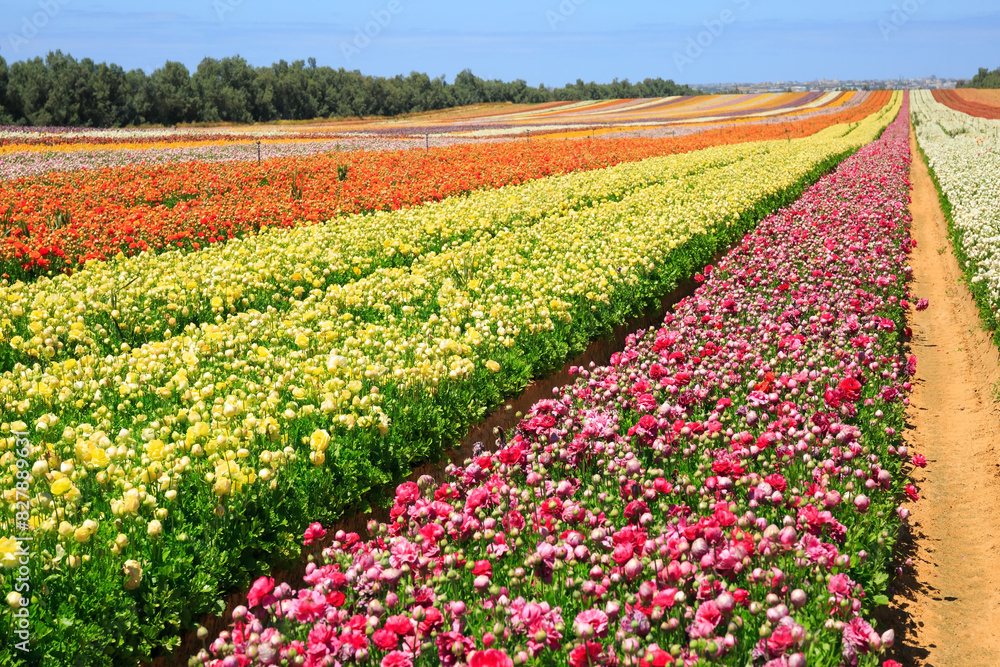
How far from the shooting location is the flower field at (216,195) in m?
12.0

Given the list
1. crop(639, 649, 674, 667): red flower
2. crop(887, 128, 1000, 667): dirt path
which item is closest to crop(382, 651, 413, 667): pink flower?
crop(639, 649, 674, 667): red flower

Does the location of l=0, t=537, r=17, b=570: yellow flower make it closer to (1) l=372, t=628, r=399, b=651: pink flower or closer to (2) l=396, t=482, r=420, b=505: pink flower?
(1) l=372, t=628, r=399, b=651: pink flower

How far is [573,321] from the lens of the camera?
793 cm

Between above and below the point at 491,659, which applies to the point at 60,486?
above

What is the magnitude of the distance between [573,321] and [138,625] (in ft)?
17.6

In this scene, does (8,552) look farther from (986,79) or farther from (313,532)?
(986,79)

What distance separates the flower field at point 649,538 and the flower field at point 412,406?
30 millimetres

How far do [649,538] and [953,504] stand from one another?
161 inches

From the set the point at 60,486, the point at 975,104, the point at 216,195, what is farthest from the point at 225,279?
the point at 975,104

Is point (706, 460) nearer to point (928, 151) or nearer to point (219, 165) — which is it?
point (219, 165)

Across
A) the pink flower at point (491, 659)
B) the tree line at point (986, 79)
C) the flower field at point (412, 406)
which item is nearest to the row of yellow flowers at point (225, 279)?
the flower field at point (412, 406)

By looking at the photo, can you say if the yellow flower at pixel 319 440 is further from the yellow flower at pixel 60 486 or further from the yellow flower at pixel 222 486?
the yellow flower at pixel 60 486

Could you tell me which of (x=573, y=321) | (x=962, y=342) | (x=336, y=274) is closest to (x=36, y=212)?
(x=336, y=274)

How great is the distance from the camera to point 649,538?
401cm
